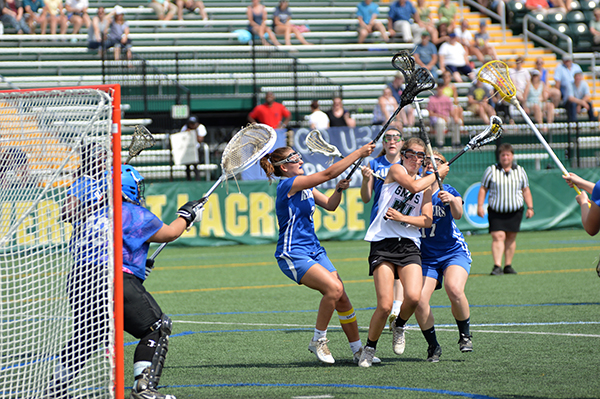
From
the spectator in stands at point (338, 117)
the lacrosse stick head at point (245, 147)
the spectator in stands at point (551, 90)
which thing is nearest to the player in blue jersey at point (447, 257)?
the lacrosse stick head at point (245, 147)

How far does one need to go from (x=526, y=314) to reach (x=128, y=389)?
4.74 meters

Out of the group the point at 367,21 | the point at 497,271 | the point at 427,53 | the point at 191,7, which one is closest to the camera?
the point at 497,271

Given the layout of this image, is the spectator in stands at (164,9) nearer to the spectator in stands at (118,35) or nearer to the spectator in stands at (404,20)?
the spectator in stands at (118,35)

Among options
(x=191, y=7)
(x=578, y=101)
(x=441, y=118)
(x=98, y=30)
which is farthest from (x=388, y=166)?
(x=191, y=7)

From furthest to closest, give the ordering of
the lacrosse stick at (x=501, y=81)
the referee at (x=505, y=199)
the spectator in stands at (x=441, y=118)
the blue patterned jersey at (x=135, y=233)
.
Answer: the spectator in stands at (x=441, y=118), the referee at (x=505, y=199), the lacrosse stick at (x=501, y=81), the blue patterned jersey at (x=135, y=233)

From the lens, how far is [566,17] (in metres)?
28.6

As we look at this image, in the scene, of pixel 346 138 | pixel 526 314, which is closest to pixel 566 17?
pixel 346 138

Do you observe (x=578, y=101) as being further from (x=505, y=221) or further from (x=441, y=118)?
→ (x=505, y=221)

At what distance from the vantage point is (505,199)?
42.9ft

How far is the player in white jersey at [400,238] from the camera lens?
6492 millimetres

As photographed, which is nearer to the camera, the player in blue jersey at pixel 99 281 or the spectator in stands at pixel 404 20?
A: the player in blue jersey at pixel 99 281

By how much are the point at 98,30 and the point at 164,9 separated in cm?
355

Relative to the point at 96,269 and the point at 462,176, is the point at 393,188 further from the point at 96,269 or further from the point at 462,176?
the point at 462,176

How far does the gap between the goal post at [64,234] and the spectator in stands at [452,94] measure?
647 inches
